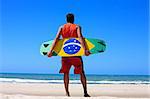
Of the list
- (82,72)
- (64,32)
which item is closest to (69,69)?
(82,72)

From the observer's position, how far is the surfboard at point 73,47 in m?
5.54

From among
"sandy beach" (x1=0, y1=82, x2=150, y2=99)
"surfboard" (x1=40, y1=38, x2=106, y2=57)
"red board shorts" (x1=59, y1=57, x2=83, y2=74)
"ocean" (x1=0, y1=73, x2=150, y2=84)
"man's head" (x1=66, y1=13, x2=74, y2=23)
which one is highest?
"man's head" (x1=66, y1=13, x2=74, y2=23)

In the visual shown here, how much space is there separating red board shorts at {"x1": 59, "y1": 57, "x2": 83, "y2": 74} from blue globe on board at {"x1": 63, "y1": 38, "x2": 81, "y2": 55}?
0.48 feet

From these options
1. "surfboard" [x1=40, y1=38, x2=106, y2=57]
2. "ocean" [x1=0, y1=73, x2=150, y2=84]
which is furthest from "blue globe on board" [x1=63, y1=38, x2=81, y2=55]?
"ocean" [x1=0, y1=73, x2=150, y2=84]

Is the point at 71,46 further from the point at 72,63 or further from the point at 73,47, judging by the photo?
the point at 72,63

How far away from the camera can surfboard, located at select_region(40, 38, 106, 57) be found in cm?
554

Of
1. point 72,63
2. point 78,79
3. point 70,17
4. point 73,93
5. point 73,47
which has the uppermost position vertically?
point 70,17

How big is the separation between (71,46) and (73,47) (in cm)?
5

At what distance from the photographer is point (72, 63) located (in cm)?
540

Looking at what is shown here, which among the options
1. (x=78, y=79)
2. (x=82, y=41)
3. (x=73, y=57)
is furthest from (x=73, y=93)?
(x=78, y=79)

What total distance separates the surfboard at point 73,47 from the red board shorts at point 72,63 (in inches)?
3.2

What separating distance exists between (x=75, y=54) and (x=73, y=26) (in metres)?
0.43

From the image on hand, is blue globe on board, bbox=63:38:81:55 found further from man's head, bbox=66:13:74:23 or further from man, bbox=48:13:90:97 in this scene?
man's head, bbox=66:13:74:23

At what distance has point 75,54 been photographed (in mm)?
5488
